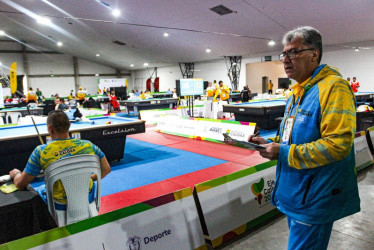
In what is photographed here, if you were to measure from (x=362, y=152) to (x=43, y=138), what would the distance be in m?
5.34

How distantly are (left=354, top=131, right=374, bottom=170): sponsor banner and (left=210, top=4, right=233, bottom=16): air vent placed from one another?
8698 mm

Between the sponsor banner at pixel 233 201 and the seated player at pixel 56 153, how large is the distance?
39.2 inches

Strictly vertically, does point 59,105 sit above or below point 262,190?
above

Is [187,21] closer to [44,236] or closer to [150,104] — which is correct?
[150,104]

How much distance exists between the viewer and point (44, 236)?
1.63 meters

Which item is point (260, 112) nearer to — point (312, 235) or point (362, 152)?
point (362, 152)

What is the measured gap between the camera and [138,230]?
2045mm

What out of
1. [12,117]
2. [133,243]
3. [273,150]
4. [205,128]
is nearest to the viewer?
[273,150]

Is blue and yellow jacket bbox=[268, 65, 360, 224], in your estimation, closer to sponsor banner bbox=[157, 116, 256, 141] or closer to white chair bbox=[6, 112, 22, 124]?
sponsor banner bbox=[157, 116, 256, 141]

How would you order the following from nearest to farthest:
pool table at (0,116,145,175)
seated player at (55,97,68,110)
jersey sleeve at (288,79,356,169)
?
1. jersey sleeve at (288,79,356,169)
2. pool table at (0,116,145,175)
3. seated player at (55,97,68,110)

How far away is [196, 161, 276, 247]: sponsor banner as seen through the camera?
256 cm

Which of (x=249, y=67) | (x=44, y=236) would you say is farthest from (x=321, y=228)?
(x=249, y=67)

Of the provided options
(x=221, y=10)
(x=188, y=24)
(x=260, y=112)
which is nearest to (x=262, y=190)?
(x=260, y=112)

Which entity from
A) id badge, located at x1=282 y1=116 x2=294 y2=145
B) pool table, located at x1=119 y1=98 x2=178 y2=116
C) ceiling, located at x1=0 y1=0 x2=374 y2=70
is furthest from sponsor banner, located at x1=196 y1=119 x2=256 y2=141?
pool table, located at x1=119 y1=98 x2=178 y2=116
